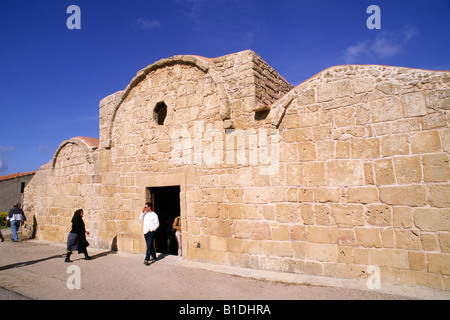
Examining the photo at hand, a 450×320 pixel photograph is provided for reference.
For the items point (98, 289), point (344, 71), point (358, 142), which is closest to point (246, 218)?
point (358, 142)

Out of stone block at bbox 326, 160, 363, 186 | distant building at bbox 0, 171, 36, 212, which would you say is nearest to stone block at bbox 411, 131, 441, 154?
stone block at bbox 326, 160, 363, 186

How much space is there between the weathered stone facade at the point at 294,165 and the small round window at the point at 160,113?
39mm

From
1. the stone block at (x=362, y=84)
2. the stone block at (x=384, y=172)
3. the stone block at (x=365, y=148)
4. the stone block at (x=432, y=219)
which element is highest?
the stone block at (x=362, y=84)

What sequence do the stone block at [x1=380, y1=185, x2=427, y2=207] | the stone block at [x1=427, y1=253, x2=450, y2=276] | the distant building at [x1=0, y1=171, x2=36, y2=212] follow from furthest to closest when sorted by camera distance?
1. the distant building at [x1=0, y1=171, x2=36, y2=212]
2. the stone block at [x1=380, y1=185, x2=427, y2=207]
3. the stone block at [x1=427, y1=253, x2=450, y2=276]

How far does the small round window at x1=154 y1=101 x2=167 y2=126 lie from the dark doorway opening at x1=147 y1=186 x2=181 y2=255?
1.81 meters

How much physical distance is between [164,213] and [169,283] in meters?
3.20

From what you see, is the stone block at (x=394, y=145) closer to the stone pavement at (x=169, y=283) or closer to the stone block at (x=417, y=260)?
the stone block at (x=417, y=260)

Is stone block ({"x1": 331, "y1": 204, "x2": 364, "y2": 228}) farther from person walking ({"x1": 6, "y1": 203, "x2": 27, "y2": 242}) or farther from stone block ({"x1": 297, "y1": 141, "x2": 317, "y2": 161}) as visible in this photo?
person walking ({"x1": 6, "y1": 203, "x2": 27, "y2": 242})

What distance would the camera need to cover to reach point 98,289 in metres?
4.29

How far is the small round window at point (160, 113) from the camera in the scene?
7047 mm

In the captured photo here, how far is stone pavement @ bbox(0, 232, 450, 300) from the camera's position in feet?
12.3

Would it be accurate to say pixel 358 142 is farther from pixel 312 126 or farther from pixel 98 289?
pixel 98 289

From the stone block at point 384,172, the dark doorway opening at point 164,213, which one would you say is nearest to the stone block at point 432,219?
the stone block at point 384,172
